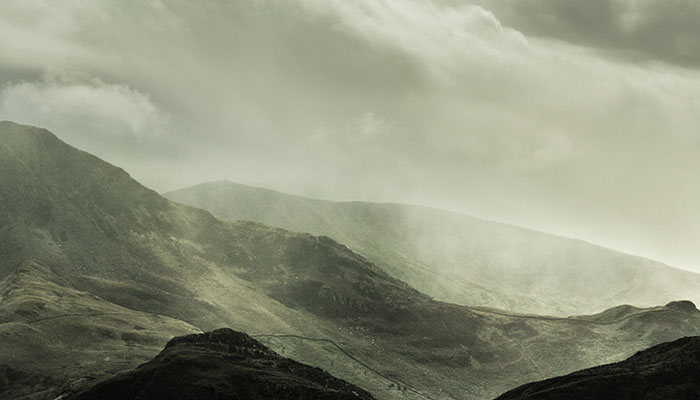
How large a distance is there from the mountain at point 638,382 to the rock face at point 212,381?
75.9 ft

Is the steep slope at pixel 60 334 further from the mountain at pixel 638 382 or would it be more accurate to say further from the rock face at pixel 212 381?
the mountain at pixel 638 382

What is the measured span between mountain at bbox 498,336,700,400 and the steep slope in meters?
64.0

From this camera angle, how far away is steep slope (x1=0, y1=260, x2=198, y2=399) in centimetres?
10388

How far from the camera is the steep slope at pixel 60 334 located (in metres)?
104

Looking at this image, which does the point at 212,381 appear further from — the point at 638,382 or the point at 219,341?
the point at 638,382

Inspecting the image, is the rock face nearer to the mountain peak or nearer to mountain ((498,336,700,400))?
the mountain peak

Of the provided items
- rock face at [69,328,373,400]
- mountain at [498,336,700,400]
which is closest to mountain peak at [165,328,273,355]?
rock face at [69,328,373,400]

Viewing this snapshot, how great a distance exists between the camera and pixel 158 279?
194250 millimetres

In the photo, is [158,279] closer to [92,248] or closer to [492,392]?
[92,248]

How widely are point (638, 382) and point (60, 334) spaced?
113320mm

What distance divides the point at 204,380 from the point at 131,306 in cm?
11539

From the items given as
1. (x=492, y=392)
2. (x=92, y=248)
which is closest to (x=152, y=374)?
(x=492, y=392)

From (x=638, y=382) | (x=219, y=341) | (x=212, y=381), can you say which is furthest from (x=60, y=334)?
(x=638, y=382)

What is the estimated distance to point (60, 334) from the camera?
127500 millimetres
